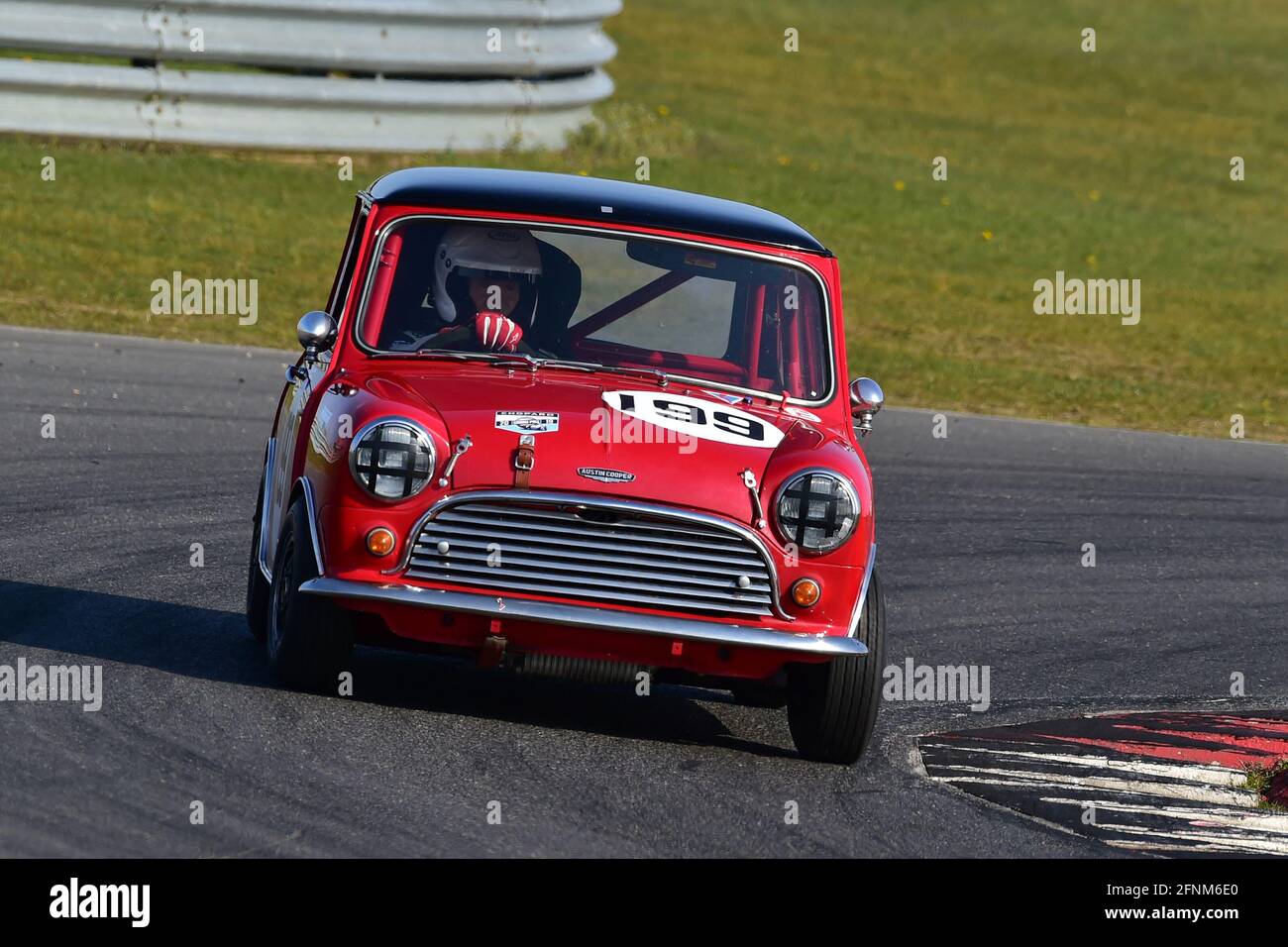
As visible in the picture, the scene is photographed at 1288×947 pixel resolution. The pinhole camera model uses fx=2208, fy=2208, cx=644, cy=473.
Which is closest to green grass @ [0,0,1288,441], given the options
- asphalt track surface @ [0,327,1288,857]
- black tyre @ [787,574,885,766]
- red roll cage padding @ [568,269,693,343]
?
asphalt track surface @ [0,327,1288,857]

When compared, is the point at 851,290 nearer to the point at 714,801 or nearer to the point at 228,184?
the point at 228,184

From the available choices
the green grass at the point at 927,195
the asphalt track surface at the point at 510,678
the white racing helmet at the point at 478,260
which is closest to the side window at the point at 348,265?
the white racing helmet at the point at 478,260

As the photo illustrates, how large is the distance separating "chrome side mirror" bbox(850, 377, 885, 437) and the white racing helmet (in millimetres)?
1120

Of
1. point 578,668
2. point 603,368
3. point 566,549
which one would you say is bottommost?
point 578,668

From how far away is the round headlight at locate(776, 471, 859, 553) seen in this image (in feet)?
20.8

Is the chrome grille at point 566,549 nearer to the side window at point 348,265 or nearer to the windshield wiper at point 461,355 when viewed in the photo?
the windshield wiper at point 461,355

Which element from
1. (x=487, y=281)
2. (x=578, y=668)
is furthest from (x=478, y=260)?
(x=578, y=668)

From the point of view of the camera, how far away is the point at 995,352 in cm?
1639

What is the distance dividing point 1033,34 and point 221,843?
27211 mm

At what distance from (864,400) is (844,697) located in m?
1.21

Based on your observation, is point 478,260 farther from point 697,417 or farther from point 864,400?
point 864,400

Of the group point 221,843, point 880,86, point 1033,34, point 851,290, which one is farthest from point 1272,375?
point 1033,34

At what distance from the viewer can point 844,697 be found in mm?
6461

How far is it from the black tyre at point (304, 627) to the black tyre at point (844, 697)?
135 cm
